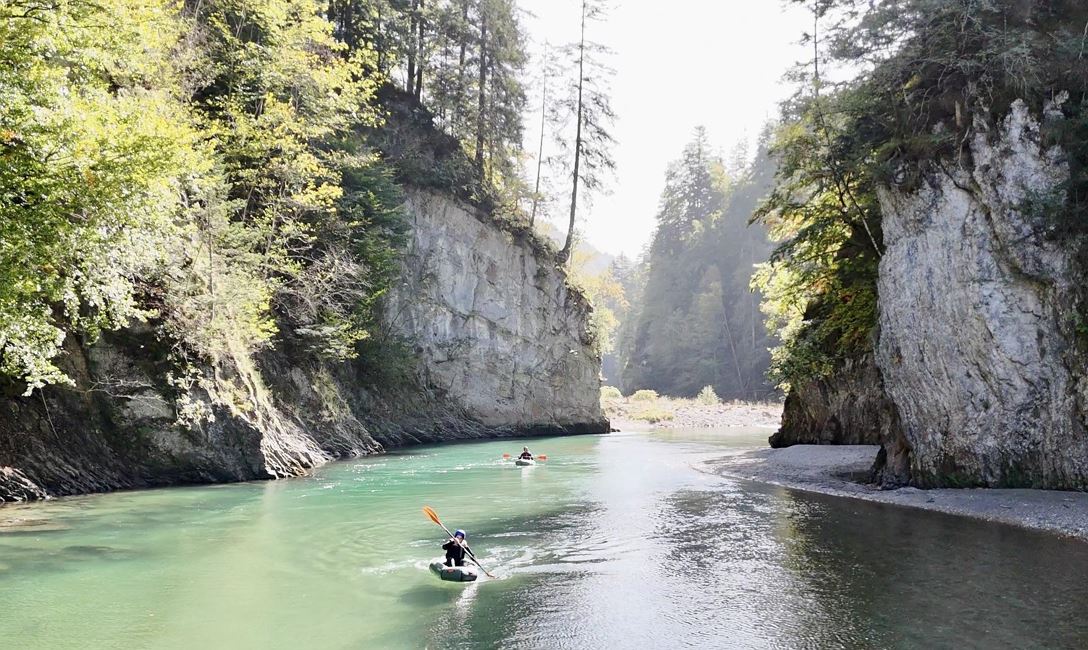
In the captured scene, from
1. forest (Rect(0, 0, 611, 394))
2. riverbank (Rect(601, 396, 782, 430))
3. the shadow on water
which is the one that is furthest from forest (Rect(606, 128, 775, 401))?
the shadow on water

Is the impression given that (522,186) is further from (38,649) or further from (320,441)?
(38,649)

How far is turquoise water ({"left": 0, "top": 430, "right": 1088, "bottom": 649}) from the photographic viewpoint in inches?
312

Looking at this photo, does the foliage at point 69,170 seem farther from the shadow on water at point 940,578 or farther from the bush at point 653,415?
the bush at point 653,415

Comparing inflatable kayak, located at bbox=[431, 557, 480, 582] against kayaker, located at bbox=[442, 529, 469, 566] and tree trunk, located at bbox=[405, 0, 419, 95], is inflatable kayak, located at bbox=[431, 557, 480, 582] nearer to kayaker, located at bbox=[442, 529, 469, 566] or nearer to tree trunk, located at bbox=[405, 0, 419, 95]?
kayaker, located at bbox=[442, 529, 469, 566]

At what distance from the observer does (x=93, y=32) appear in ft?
40.5

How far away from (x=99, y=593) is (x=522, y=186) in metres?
33.1

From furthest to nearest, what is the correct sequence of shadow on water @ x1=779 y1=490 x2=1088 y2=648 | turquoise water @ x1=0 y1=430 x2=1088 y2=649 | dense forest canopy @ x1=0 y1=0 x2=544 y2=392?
dense forest canopy @ x1=0 y1=0 x2=544 y2=392 < turquoise water @ x1=0 y1=430 x2=1088 y2=649 < shadow on water @ x1=779 y1=490 x2=1088 y2=648

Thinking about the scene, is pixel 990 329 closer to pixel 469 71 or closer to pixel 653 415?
pixel 469 71

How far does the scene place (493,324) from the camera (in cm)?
3662

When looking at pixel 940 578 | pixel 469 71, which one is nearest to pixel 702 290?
pixel 469 71


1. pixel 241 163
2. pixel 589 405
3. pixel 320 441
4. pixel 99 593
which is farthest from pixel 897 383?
pixel 589 405

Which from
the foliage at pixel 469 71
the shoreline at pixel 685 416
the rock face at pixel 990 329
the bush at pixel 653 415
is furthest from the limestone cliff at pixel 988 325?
the bush at pixel 653 415

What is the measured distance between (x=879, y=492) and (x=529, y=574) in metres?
10.6

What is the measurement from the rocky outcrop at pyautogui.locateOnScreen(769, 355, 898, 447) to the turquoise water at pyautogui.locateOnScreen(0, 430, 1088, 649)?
8.22m
